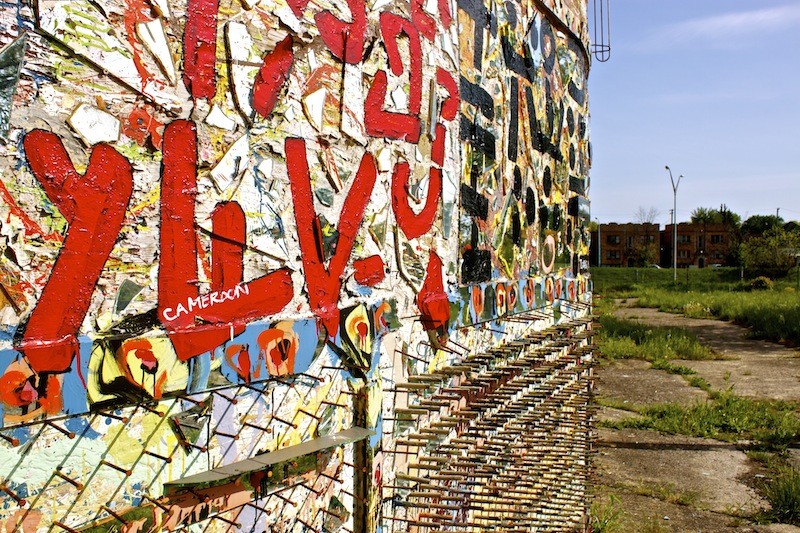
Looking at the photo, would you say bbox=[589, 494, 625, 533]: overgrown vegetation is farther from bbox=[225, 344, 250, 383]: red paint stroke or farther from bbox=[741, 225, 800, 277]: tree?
bbox=[741, 225, 800, 277]: tree

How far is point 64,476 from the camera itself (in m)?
1.53

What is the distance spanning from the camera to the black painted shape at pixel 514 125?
177 inches

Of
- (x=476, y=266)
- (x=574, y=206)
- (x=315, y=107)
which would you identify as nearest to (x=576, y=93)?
(x=574, y=206)

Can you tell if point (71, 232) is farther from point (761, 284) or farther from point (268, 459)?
point (761, 284)

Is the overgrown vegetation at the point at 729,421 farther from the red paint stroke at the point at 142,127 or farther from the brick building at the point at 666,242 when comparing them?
the brick building at the point at 666,242

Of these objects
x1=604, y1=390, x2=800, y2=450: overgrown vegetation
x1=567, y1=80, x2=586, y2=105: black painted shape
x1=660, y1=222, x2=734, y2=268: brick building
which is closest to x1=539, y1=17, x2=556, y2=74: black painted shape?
x1=567, y1=80, x2=586, y2=105: black painted shape

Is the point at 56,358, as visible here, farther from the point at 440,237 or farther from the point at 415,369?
the point at 440,237

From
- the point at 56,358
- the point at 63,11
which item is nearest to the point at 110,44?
the point at 63,11

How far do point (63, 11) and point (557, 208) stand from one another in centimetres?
478

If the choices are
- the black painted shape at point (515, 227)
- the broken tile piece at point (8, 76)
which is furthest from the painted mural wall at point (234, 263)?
the black painted shape at point (515, 227)

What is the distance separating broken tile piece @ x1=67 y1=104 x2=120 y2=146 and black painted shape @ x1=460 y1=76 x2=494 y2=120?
2.17 meters

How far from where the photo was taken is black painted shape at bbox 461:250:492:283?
363 centimetres

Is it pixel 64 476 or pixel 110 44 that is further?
pixel 110 44

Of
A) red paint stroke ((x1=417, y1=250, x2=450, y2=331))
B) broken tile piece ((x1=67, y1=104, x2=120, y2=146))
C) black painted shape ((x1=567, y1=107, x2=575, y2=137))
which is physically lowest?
red paint stroke ((x1=417, y1=250, x2=450, y2=331))
